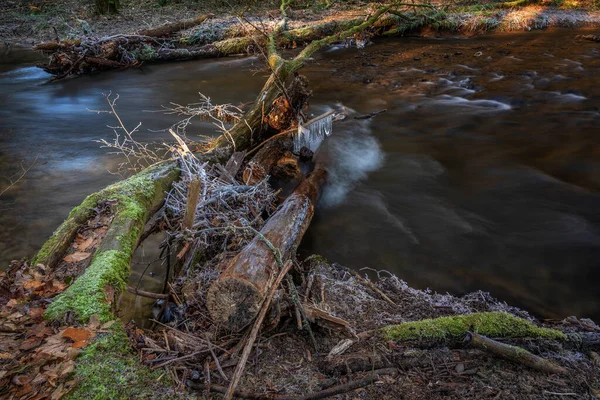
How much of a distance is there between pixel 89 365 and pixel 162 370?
0.45 m

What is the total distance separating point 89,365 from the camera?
98.7 inches

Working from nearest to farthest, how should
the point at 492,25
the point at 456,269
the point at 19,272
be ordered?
the point at 19,272 < the point at 456,269 < the point at 492,25

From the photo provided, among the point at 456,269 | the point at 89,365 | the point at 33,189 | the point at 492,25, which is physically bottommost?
the point at 456,269

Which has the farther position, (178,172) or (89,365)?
(178,172)

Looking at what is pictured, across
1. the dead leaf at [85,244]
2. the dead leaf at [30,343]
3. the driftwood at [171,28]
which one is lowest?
the dead leaf at [30,343]

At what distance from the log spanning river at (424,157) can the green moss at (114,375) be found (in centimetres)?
189

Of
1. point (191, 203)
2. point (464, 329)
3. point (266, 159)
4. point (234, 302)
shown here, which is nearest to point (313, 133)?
point (266, 159)

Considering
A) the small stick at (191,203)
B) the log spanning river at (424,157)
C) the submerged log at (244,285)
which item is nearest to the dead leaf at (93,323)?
the submerged log at (244,285)

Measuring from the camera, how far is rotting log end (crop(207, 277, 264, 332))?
9.64 ft

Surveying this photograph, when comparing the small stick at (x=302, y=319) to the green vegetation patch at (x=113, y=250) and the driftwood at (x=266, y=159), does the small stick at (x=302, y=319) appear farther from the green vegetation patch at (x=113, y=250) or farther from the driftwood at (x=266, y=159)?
the driftwood at (x=266, y=159)

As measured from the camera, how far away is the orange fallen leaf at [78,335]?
2.64m

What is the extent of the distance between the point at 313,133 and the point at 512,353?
471 cm

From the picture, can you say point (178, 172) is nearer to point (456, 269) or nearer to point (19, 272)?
point (19, 272)

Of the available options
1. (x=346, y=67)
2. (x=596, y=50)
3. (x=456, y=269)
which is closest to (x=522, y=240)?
(x=456, y=269)
